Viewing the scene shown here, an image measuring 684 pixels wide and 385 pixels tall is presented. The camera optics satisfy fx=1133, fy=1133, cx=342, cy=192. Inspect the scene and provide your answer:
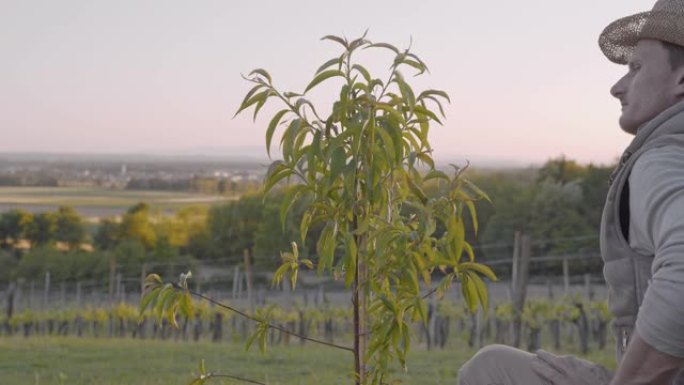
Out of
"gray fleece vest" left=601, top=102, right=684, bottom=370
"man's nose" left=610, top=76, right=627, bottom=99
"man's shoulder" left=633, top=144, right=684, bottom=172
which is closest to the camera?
"man's shoulder" left=633, top=144, right=684, bottom=172

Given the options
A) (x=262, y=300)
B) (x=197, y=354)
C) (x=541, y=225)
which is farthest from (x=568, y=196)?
(x=197, y=354)

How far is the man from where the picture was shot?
2119mm

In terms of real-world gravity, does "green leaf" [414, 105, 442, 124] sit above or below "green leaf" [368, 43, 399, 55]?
below

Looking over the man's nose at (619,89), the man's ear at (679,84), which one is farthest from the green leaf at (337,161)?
the man's ear at (679,84)

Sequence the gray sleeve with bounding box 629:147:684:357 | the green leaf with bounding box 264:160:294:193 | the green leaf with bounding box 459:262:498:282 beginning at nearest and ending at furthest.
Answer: the gray sleeve with bounding box 629:147:684:357
the green leaf with bounding box 459:262:498:282
the green leaf with bounding box 264:160:294:193

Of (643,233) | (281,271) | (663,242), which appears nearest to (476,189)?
(281,271)

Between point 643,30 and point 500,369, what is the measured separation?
0.84m

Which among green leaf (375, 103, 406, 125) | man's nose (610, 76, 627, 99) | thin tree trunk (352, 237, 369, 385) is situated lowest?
thin tree trunk (352, 237, 369, 385)

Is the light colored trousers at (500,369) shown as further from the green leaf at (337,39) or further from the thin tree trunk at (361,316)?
the green leaf at (337,39)

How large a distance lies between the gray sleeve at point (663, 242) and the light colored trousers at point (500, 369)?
48cm

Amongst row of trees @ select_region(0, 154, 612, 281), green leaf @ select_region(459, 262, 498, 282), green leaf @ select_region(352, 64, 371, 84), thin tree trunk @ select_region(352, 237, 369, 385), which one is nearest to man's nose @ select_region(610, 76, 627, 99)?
green leaf @ select_region(459, 262, 498, 282)

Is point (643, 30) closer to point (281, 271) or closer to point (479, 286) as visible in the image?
point (479, 286)

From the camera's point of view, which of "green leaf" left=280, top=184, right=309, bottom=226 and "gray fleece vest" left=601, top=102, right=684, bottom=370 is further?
"green leaf" left=280, top=184, right=309, bottom=226

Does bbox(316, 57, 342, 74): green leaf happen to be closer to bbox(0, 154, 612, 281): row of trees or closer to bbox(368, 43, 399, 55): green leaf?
bbox(368, 43, 399, 55): green leaf
